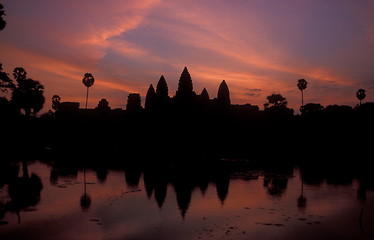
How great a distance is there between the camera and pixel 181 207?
60.4 ft

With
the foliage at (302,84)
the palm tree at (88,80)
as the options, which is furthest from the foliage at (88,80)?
the foliage at (302,84)

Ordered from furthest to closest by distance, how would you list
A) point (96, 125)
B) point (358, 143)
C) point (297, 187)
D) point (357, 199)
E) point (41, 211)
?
1. point (96, 125)
2. point (358, 143)
3. point (297, 187)
4. point (357, 199)
5. point (41, 211)

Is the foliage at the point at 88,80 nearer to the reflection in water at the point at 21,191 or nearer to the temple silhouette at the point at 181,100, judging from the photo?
the temple silhouette at the point at 181,100

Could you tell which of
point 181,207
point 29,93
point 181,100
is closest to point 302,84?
point 181,100

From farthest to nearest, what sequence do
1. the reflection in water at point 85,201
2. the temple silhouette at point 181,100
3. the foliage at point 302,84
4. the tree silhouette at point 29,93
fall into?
the foliage at point 302,84
the tree silhouette at point 29,93
the temple silhouette at point 181,100
the reflection in water at point 85,201

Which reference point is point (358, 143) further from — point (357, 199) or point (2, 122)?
point (2, 122)

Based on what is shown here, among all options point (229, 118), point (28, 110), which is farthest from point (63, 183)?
point (28, 110)

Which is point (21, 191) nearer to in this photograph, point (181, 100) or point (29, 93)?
point (181, 100)

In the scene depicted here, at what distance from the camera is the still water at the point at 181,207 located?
1385 cm

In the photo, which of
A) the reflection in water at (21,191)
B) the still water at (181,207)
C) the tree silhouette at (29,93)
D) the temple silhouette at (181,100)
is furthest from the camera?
the tree silhouette at (29,93)

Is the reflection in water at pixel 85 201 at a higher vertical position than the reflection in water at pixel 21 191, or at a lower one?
lower

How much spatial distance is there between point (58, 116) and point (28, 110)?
17.3 meters

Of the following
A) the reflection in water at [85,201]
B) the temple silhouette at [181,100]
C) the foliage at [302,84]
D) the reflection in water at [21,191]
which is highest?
the foliage at [302,84]

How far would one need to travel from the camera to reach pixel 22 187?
23031 mm
